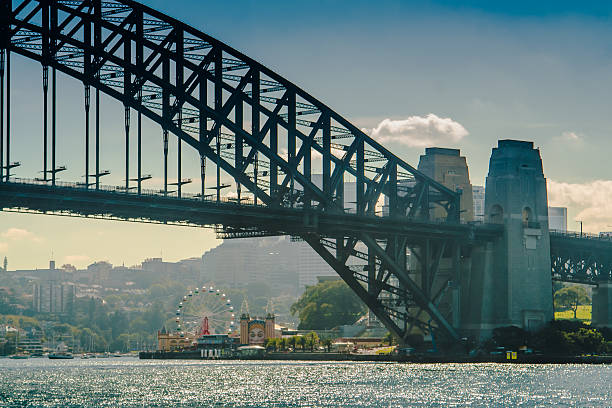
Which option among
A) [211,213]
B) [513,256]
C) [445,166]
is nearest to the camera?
[211,213]

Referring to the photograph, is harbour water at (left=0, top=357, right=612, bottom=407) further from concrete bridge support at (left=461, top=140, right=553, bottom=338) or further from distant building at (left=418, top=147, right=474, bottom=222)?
distant building at (left=418, top=147, right=474, bottom=222)

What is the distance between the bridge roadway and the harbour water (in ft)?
57.3

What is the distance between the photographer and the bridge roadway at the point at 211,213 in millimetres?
115000

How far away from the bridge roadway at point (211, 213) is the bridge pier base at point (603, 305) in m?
39.8

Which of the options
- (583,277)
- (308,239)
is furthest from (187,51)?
(583,277)

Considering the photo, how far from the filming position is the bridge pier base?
190 metres

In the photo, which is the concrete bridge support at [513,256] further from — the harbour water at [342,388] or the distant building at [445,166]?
the distant building at [445,166]

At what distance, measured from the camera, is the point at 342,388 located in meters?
108

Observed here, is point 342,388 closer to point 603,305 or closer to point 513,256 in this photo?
point 513,256

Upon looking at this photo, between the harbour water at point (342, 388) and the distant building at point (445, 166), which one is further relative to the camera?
the distant building at point (445, 166)

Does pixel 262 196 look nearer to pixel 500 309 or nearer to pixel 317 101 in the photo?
pixel 317 101

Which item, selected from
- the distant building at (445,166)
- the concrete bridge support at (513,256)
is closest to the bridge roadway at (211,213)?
the concrete bridge support at (513,256)

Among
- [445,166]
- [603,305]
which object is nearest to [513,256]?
[445,166]

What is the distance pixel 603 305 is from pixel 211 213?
89054mm
